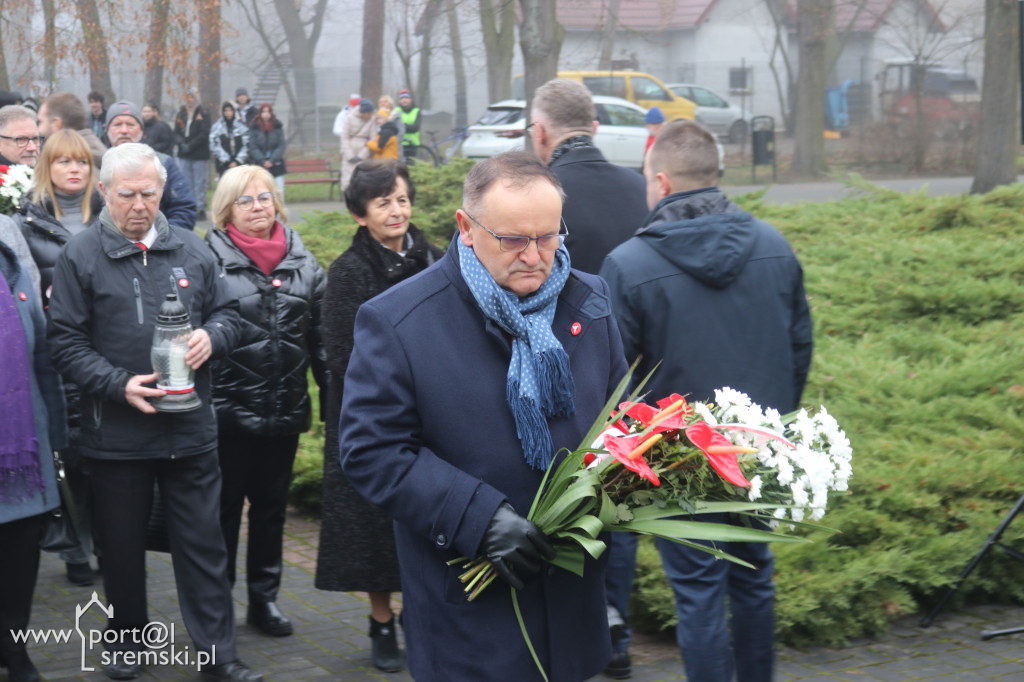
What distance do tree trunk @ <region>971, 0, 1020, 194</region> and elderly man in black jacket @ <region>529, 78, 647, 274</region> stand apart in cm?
1438

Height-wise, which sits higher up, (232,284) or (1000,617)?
(232,284)

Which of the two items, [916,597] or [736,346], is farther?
[916,597]

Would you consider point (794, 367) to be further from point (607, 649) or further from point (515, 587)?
point (515, 587)

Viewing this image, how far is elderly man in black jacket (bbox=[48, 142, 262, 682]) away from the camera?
4.34m

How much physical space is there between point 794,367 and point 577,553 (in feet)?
5.46

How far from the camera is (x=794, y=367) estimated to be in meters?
4.18

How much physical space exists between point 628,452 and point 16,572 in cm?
300

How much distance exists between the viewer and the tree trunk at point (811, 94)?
26.4 metres

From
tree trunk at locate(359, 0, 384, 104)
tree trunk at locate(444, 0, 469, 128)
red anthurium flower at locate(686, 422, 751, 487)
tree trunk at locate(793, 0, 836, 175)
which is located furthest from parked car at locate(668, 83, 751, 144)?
red anthurium flower at locate(686, 422, 751, 487)

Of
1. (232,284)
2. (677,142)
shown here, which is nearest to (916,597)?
(677,142)

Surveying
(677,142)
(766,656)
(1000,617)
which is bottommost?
(1000,617)

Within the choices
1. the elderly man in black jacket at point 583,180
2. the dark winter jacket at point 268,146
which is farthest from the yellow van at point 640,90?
the elderly man in black jacket at point 583,180

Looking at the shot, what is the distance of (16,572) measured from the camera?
179 inches

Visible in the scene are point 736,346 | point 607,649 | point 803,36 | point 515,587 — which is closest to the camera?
point 515,587
